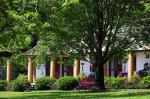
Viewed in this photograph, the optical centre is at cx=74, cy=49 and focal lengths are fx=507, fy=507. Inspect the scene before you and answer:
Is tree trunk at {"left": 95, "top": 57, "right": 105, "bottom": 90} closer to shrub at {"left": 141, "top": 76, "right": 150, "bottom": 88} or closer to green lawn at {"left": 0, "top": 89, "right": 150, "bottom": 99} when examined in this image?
green lawn at {"left": 0, "top": 89, "right": 150, "bottom": 99}

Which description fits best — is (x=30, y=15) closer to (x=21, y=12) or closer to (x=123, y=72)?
(x=21, y=12)

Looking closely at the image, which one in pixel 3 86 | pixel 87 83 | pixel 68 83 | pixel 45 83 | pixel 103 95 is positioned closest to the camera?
pixel 103 95

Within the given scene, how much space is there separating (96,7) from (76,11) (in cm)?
157

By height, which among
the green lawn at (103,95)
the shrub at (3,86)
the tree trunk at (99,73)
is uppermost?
the tree trunk at (99,73)

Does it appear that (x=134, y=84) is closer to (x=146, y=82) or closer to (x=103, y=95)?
(x=146, y=82)

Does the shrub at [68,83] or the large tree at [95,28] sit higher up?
the large tree at [95,28]

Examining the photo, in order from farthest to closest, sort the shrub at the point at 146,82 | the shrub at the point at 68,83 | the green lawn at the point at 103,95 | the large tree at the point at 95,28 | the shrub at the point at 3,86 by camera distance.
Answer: the shrub at the point at 3,86, the shrub at the point at 68,83, the shrub at the point at 146,82, the large tree at the point at 95,28, the green lawn at the point at 103,95

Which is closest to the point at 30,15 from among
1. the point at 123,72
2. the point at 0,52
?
the point at 0,52

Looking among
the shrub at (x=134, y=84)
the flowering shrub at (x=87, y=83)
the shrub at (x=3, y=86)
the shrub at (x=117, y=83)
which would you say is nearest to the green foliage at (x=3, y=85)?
the shrub at (x=3, y=86)

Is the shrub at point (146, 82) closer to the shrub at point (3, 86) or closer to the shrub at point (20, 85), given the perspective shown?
the shrub at point (20, 85)

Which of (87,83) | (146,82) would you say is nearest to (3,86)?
(87,83)

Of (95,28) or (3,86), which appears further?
(3,86)

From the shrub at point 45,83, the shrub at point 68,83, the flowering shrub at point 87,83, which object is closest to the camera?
the flowering shrub at point 87,83

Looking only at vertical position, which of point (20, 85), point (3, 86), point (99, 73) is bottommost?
point (3, 86)
